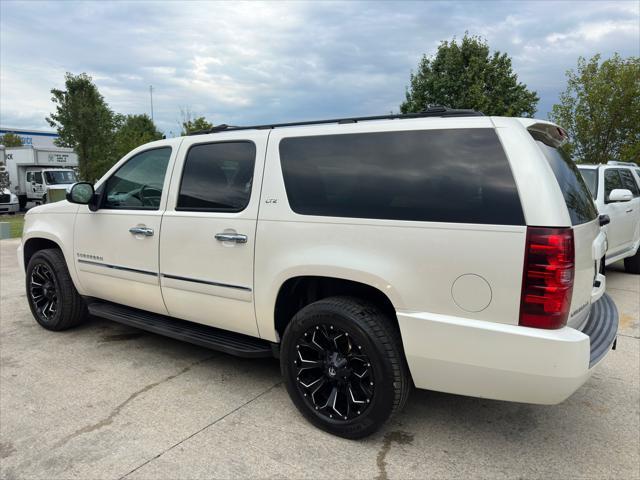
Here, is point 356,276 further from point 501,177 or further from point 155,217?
point 155,217

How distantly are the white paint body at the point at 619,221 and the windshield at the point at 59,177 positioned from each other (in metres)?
23.0

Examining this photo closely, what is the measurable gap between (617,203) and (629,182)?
1.06 meters

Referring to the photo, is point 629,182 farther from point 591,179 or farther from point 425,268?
point 425,268

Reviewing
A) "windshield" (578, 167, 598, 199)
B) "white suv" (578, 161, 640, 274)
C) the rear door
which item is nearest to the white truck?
"windshield" (578, 167, 598, 199)

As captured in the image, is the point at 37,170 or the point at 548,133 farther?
the point at 37,170

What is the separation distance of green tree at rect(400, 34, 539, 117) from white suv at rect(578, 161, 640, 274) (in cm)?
1517

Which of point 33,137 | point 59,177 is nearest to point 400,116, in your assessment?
point 59,177

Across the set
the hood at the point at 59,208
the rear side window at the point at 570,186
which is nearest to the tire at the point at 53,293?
the hood at the point at 59,208

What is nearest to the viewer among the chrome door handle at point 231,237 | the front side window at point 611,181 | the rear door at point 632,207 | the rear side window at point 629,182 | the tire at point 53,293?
the chrome door handle at point 231,237

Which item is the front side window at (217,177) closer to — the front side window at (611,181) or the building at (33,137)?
the front side window at (611,181)

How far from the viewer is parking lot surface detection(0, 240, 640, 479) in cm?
259

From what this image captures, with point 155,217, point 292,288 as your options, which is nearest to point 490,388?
point 292,288

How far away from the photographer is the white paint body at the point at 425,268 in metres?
2.31

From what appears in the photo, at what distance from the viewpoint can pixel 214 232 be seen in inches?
131
